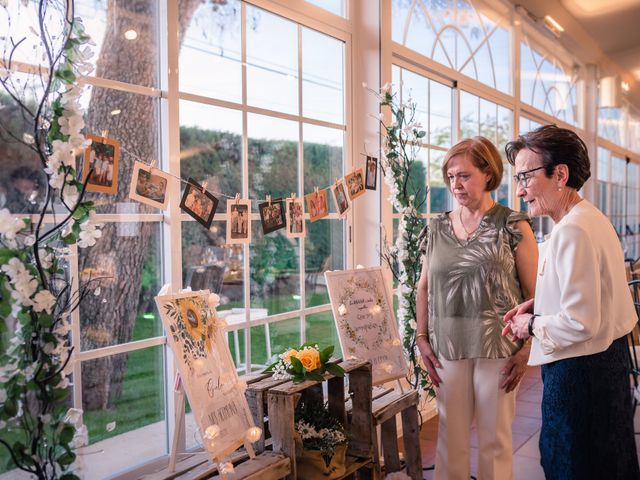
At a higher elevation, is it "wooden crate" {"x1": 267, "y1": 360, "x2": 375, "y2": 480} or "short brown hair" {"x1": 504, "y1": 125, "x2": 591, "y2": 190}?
"short brown hair" {"x1": 504, "y1": 125, "x2": 591, "y2": 190}

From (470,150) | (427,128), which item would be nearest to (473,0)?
(427,128)

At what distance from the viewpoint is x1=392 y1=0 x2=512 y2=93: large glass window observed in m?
3.72

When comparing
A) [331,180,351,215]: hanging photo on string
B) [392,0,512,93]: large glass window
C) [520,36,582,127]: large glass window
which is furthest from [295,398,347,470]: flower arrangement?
[520,36,582,127]: large glass window

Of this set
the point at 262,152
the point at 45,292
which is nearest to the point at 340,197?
the point at 262,152

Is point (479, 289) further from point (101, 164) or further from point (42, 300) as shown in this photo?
point (42, 300)

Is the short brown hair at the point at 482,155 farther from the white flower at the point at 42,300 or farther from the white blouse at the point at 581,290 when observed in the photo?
the white flower at the point at 42,300

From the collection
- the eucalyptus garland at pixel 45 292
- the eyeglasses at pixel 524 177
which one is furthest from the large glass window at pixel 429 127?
the eucalyptus garland at pixel 45 292

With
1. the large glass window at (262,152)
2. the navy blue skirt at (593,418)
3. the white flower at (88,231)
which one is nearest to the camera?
the white flower at (88,231)

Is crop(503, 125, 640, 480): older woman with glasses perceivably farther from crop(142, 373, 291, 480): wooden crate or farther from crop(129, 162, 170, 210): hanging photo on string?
crop(129, 162, 170, 210): hanging photo on string

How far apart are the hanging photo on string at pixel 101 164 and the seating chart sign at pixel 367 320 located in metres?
1.09

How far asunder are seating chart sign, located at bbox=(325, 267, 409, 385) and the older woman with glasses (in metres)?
0.92

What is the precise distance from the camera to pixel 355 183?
290cm

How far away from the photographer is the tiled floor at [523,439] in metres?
2.98

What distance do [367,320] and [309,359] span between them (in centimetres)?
63
